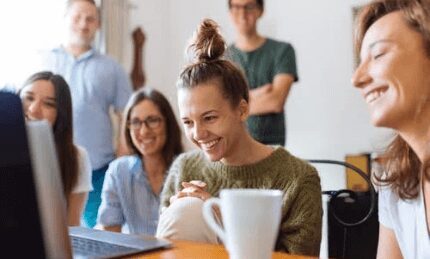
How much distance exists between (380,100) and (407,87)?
0.14 ft

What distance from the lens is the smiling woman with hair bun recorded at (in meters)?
1.30

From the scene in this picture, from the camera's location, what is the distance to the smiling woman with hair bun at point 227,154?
51.2 inches

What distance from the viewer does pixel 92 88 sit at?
279 centimetres

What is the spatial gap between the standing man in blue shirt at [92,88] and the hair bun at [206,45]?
4.42 feet

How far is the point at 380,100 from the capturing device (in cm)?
88

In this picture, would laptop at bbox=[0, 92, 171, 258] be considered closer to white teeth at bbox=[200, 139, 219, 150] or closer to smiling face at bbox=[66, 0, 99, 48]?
white teeth at bbox=[200, 139, 219, 150]

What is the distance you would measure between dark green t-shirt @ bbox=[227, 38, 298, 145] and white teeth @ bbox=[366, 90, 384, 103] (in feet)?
5.05

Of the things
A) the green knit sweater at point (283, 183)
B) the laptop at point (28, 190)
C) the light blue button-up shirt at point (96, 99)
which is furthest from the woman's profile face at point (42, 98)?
the laptop at point (28, 190)

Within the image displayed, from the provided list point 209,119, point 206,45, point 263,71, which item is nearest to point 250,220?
point 209,119

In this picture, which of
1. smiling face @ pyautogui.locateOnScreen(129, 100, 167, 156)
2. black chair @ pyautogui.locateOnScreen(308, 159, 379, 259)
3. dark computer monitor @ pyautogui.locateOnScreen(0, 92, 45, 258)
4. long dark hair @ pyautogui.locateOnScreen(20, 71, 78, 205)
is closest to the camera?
dark computer monitor @ pyautogui.locateOnScreen(0, 92, 45, 258)

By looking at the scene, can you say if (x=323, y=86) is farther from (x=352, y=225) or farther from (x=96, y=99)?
(x=352, y=225)

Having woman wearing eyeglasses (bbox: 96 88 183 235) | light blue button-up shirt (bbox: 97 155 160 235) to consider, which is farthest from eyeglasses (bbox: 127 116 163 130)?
light blue button-up shirt (bbox: 97 155 160 235)

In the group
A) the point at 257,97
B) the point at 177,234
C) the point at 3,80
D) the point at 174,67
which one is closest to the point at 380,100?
the point at 177,234

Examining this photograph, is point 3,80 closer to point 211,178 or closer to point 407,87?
point 211,178
